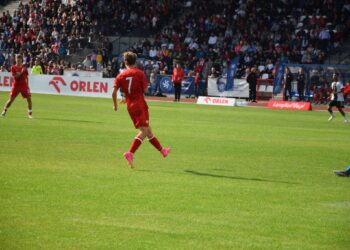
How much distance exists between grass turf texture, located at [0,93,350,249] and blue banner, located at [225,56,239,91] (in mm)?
23804

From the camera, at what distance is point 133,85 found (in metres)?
14.4

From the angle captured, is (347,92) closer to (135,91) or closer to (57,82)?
(57,82)

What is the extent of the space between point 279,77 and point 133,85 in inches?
1208

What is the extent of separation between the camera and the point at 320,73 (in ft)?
142

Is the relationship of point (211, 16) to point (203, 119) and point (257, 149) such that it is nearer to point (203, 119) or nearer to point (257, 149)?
point (203, 119)

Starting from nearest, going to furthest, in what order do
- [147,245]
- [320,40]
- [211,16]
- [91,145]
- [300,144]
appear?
[147,245], [91,145], [300,144], [320,40], [211,16]

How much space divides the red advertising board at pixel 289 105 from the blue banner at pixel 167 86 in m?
7.16

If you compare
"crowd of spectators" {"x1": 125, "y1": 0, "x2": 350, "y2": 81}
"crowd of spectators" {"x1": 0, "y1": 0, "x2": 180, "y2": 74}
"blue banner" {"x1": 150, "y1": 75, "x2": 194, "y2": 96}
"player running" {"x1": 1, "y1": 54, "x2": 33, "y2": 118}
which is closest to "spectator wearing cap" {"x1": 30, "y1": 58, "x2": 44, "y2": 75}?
"crowd of spectators" {"x1": 0, "y1": 0, "x2": 180, "y2": 74}

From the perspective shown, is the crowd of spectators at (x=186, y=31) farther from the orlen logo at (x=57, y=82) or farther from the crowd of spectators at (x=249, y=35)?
the orlen logo at (x=57, y=82)

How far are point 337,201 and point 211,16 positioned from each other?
134ft

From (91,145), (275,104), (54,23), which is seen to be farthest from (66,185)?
(54,23)

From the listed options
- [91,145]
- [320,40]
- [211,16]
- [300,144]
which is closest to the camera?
[91,145]

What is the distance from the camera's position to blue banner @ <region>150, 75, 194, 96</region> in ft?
159

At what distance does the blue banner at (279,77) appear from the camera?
44.2 meters
